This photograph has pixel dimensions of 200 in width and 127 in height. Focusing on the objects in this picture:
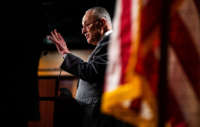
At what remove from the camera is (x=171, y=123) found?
102 cm

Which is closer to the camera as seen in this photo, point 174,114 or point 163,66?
point 163,66

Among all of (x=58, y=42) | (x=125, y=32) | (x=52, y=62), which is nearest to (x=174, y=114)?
(x=125, y=32)

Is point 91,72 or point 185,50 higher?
point 185,50

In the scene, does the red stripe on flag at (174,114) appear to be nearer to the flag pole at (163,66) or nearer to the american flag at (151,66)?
the american flag at (151,66)

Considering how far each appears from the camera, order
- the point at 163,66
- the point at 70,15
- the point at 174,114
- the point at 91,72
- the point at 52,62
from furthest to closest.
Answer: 1. the point at 52,62
2. the point at 70,15
3. the point at 91,72
4. the point at 174,114
5. the point at 163,66

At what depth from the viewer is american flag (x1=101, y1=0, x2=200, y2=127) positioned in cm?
97

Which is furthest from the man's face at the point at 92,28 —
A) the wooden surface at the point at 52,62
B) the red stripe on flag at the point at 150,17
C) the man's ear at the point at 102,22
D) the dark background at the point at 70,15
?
the wooden surface at the point at 52,62

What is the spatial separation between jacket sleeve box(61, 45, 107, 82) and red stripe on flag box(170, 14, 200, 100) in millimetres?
713

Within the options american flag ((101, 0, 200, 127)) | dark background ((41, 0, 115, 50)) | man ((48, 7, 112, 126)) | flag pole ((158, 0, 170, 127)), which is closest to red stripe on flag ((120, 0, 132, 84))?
american flag ((101, 0, 200, 127))

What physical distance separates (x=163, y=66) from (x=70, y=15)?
14.3ft

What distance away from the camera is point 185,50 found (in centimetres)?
107

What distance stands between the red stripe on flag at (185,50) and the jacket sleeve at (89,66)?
71cm

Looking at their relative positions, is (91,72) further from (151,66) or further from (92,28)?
(151,66)

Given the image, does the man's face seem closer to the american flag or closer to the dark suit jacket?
the dark suit jacket
